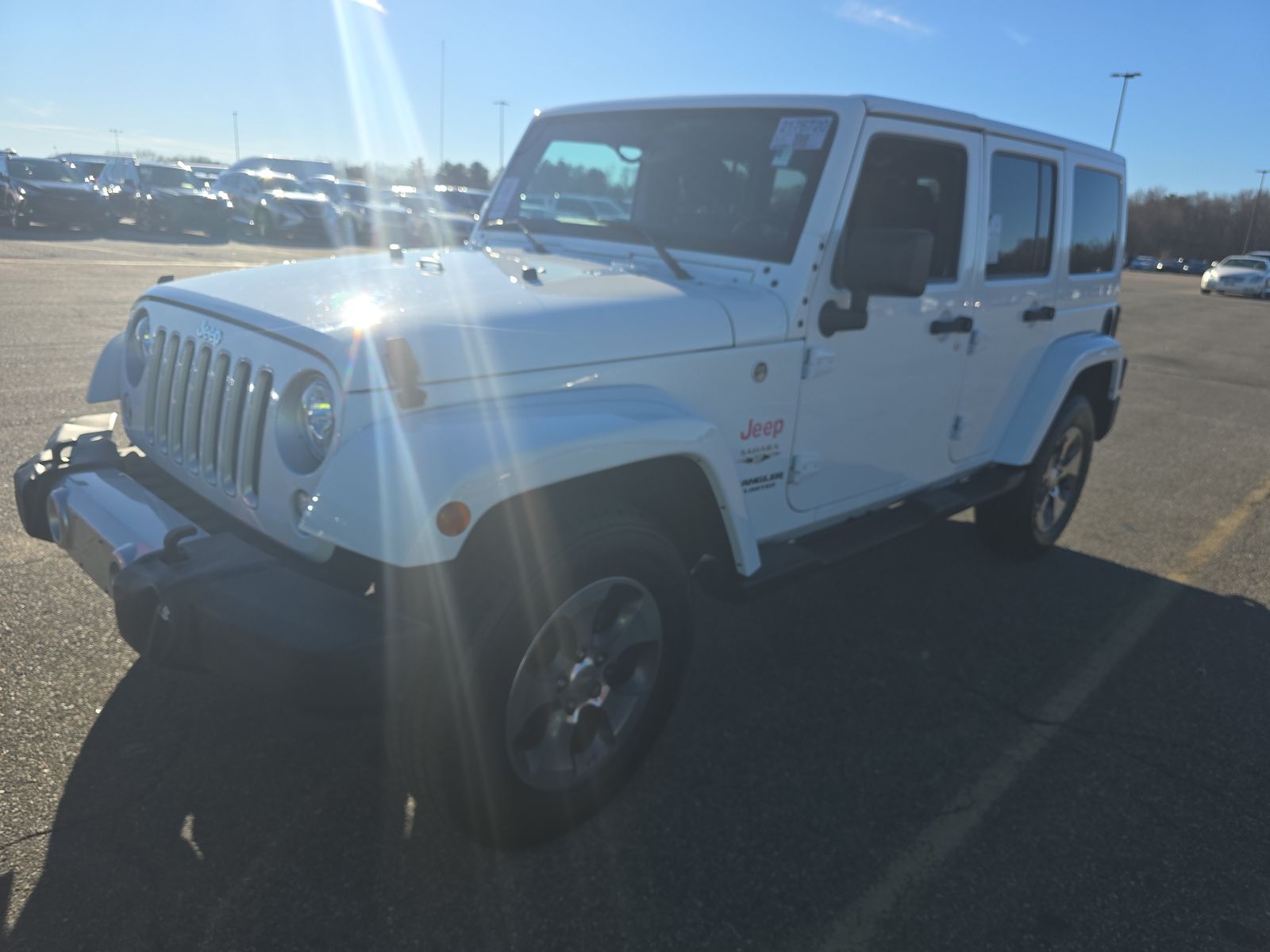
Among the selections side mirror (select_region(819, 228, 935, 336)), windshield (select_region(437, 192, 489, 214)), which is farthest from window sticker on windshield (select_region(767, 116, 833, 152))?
windshield (select_region(437, 192, 489, 214))

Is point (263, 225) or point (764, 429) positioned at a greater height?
point (263, 225)

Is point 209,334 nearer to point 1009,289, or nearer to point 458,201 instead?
point 1009,289

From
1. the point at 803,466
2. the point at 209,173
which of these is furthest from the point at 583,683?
the point at 209,173

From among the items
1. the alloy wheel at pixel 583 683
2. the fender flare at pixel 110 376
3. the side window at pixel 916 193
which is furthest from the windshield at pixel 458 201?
the alloy wheel at pixel 583 683

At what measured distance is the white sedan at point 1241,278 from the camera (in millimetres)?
32594

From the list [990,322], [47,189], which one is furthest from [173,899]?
[47,189]

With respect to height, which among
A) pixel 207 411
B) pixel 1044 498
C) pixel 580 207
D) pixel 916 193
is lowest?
pixel 1044 498

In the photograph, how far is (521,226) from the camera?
3.90 metres

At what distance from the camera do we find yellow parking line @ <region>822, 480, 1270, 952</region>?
2.55 m

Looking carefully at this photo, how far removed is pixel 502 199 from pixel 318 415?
82.7 inches

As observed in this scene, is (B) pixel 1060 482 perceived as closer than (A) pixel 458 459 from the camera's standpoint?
No

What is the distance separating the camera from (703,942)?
2.42 metres

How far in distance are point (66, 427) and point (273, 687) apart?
65.1 inches

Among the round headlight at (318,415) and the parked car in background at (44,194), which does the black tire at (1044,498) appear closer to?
the round headlight at (318,415)
